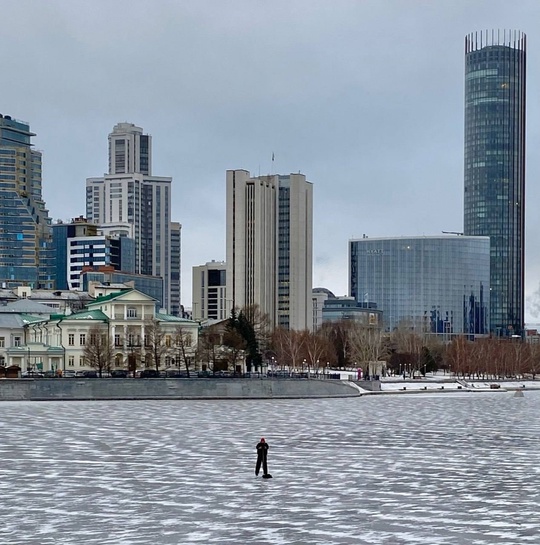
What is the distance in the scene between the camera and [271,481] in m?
31.7

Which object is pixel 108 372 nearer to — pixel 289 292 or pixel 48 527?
pixel 48 527

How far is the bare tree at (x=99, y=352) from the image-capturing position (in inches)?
3634

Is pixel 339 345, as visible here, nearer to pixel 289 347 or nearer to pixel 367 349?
pixel 289 347

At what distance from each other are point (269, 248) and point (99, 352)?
4080 inches

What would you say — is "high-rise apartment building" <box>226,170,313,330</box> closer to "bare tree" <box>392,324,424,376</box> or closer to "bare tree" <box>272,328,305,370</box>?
"bare tree" <box>392,324,424,376</box>

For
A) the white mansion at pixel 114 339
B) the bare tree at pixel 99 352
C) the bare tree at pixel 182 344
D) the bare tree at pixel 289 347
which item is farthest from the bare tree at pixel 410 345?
the bare tree at pixel 99 352

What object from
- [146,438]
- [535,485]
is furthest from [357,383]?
[535,485]

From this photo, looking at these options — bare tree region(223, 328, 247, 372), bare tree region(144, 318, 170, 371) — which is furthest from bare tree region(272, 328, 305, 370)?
bare tree region(144, 318, 170, 371)

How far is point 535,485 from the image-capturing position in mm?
31016

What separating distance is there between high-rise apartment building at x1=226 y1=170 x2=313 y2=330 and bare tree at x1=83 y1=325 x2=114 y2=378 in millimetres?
88790

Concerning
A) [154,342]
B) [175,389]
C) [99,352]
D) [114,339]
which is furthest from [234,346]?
[175,389]

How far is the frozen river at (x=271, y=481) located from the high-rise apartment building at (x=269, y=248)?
135 metres

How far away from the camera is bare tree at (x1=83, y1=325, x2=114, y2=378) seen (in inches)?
3634

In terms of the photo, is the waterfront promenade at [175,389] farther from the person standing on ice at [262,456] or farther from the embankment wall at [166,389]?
the person standing on ice at [262,456]
